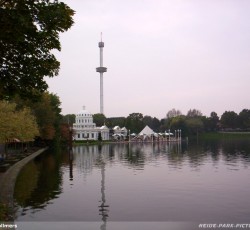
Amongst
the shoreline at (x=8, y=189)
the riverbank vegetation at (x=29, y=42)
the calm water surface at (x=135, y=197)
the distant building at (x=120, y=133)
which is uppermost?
the riverbank vegetation at (x=29, y=42)

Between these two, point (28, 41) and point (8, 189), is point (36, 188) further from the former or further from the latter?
point (28, 41)

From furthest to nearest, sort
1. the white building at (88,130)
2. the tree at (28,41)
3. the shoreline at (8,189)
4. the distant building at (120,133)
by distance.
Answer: the distant building at (120,133) → the white building at (88,130) → the shoreline at (8,189) → the tree at (28,41)

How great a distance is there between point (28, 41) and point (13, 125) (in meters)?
31.3

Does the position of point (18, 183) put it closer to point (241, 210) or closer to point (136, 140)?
point (241, 210)

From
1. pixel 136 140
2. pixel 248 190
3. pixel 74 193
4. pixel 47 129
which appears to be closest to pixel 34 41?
pixel 74 193

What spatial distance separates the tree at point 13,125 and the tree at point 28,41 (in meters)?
20.4

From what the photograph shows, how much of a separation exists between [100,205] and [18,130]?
116 feet

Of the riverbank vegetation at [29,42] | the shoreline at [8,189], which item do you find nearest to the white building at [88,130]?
the shoreline at [8,189]

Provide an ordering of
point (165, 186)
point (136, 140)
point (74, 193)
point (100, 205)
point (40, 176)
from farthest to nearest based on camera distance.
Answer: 1. point (136, 140)
2. point (40, 176)
3. point (165, 186)
4. point (74, 193)
5. point (100, 205)

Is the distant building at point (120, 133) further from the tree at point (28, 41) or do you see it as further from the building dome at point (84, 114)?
the tree at point (28, 41)

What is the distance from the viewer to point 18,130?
178 feet

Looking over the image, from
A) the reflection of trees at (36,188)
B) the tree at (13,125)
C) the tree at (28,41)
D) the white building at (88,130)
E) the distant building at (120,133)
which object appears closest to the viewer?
the tree at (28,41)

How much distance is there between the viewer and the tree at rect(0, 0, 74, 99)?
1789cm

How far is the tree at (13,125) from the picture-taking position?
42591mm
